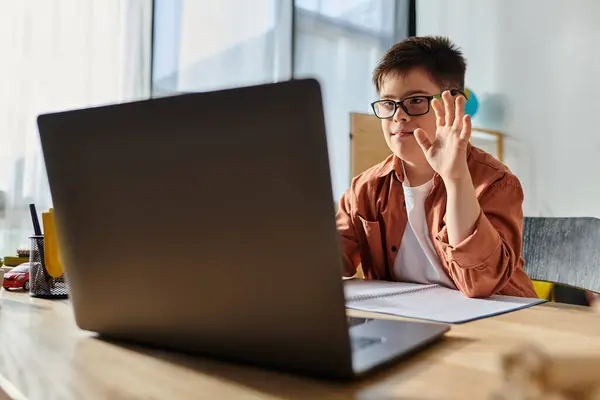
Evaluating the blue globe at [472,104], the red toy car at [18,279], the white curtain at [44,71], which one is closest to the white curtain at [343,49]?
the blue globe at [472,104]

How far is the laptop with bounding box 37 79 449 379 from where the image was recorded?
16.2 inches

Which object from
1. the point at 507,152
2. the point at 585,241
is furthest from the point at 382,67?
the point at 507,152

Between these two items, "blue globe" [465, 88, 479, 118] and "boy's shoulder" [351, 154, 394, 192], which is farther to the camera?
"blue globe" [465, 88, 479, 118]

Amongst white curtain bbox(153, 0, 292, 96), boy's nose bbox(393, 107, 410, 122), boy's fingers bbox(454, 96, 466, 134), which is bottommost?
boy's fingers bbox(454, 96, 466, 134)

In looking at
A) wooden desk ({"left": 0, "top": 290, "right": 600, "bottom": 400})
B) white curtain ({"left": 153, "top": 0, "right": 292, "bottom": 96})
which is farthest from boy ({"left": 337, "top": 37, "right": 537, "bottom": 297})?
white curtain ({"left": 153, "top": 0, "right": 292, "bottom": 96})

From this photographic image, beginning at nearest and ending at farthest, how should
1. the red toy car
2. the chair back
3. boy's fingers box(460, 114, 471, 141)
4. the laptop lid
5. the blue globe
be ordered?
1. the laptop lid
2. boy's fingers box(460, 114, 471, 141)
3. the red toy car
4. the chair back
5. the blue globe

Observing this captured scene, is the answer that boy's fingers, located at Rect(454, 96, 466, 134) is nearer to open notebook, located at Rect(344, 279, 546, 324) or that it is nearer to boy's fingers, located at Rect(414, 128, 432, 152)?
boy's fingers, located at Rect(414, 128, 432, 152)

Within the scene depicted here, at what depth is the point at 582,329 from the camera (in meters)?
0.68

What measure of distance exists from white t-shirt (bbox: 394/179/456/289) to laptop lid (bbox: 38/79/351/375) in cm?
73

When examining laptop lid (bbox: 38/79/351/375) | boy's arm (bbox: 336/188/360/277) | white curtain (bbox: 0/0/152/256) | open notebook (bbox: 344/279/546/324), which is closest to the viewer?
laptop lid (bbox: 38/79/351/375)

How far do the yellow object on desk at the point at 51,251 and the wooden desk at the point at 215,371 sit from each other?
25 centimetres

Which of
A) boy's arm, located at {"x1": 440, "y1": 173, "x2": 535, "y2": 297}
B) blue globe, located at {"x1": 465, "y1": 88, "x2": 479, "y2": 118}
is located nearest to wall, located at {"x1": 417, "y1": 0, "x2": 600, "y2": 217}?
blue globe, located at {"x1": 465, "y1": 88, "x2": 479, "y2": 118}

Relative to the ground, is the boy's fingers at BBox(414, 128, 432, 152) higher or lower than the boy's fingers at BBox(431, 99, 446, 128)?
lower

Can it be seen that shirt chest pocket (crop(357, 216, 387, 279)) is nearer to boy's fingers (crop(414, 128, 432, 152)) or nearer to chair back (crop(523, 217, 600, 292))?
boy's fingers (crop(414, 128, 432, 152))
